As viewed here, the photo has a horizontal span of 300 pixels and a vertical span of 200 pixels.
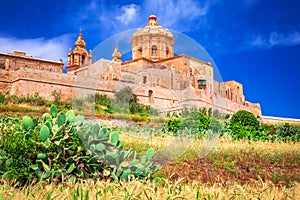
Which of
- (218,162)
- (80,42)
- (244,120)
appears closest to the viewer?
(218,162)

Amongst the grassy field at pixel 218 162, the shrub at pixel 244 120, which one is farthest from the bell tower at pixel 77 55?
the grassy field at pixel 218 162

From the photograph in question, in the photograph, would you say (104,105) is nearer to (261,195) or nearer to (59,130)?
(59,130)

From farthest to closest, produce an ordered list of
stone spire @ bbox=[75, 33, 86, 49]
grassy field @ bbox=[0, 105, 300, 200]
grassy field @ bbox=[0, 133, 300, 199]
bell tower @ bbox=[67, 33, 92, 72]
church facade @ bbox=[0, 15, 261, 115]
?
stone spire @ bbox=[75, 33, 86, 49]
bell tower @ bbox=[67, 33, 92, 72]
grassy field @ bbox=[0, 133, 300, 199]
grassy field @ bbox=[0, 105, 300, 200]
church facade @ bbox=[0, 15, 261, 115]

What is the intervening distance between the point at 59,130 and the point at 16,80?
2585cm

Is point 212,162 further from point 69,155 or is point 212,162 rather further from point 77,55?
point 77,55

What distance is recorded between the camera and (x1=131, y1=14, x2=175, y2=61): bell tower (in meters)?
4.50

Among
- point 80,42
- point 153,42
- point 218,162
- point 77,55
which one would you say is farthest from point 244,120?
point 80,42

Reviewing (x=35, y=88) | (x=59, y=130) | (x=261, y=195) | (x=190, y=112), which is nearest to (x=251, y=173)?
(x=190, y=112)

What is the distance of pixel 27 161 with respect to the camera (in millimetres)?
4656

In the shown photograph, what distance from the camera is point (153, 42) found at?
4645 mm

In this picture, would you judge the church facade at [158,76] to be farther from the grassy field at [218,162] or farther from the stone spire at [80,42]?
the stone spire at [80,42]

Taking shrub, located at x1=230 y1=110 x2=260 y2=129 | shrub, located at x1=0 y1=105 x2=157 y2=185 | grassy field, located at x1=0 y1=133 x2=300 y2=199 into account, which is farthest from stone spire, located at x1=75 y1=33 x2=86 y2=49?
shrub, located at x1=0 y1=105 x2=157 y2=185

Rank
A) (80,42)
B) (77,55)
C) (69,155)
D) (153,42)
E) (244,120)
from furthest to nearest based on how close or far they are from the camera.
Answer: (80,42) < (77,55) < (244,120) < (69,155) < (153,42)

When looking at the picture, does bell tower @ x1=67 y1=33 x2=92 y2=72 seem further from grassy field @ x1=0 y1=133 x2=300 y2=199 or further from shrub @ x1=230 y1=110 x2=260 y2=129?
grassy field @ x1=0 y1=133 x2=300 y2=199
